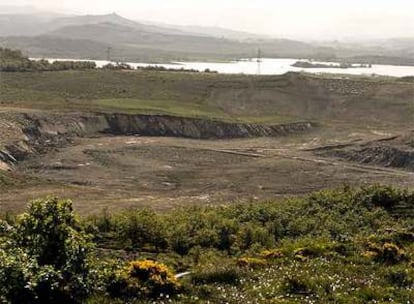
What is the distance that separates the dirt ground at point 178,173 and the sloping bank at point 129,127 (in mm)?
3112

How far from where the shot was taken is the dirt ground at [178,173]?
46.4 metres

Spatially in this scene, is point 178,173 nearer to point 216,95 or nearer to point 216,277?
point 216,95

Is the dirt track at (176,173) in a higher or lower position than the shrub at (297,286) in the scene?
lower

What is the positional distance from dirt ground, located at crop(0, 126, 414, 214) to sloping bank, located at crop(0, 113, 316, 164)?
311 centimetres

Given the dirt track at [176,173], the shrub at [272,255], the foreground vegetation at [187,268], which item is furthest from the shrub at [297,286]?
the dirt track at [176,173]

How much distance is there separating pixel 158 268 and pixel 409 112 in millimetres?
77993

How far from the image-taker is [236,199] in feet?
153

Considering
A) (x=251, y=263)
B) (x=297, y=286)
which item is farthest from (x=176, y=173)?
(x=297, y=286)

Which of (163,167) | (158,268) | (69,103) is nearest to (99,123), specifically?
(69,103)

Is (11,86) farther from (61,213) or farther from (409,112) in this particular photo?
(61,213)

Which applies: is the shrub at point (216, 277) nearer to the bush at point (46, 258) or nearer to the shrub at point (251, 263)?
the shrub at point (251, 263)

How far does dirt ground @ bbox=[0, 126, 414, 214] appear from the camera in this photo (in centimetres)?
4638

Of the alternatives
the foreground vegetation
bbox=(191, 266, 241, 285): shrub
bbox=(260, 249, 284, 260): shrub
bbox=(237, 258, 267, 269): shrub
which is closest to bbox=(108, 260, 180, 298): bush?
the foreground vegetation

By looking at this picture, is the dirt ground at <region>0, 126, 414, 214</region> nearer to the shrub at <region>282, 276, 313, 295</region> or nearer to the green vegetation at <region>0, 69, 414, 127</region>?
the green vegetation at <region>0, 69, 414, 127</region>
